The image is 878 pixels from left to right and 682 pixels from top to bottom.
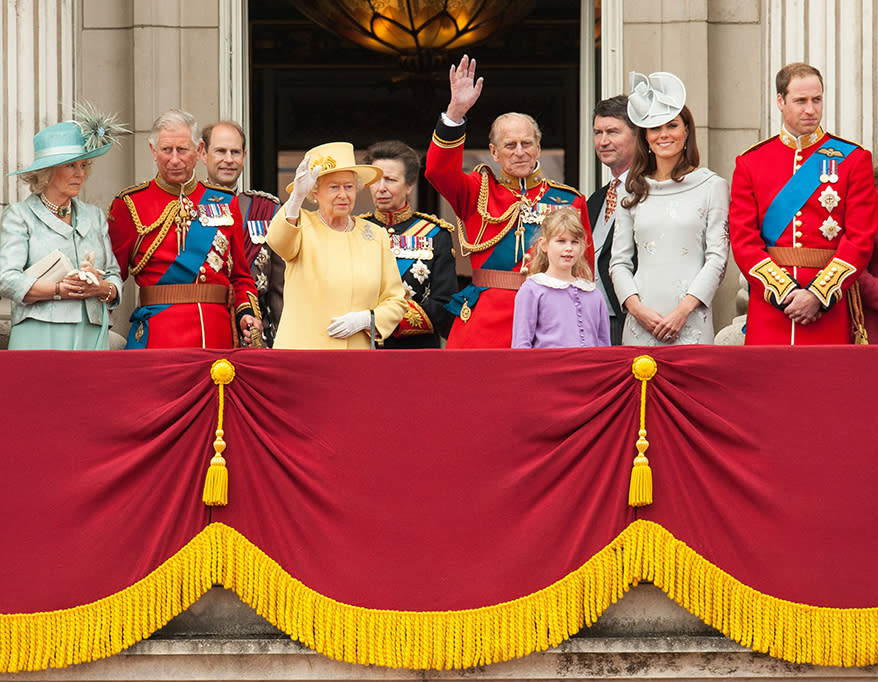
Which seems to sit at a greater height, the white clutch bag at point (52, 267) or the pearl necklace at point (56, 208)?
the pearl necklace at point (56, 208)

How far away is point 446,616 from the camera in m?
5.24

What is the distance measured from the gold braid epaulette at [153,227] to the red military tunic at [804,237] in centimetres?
243

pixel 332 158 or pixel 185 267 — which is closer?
pixel 332 158

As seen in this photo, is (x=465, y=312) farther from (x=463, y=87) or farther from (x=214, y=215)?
(x=214, y=215)

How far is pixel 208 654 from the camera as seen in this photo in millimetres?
5281

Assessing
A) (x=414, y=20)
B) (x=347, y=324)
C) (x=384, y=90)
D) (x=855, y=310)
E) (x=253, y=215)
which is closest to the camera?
(x=347, y=324)

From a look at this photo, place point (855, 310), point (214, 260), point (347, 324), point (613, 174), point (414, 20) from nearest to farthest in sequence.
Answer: point (347, 324) < point (855, 310) < point (214, 260) < point (613, 174) < point (414, 20)

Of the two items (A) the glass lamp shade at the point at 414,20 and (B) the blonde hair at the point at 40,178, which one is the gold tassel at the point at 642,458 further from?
(A) the glass lamp shade at the point at 414,20

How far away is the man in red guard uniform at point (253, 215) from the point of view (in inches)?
272

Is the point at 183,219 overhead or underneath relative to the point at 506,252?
overhead

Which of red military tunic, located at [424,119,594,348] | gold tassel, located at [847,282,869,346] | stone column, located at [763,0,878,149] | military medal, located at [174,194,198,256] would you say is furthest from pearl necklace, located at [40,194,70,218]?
stone column, located at [763,0,878,149]


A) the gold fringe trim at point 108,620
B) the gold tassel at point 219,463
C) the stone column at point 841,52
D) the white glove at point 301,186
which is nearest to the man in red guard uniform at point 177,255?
the white glove at point 301,186

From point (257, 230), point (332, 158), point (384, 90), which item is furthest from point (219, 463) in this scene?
point (384, 90)

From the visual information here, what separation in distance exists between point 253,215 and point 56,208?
1.17 metres
